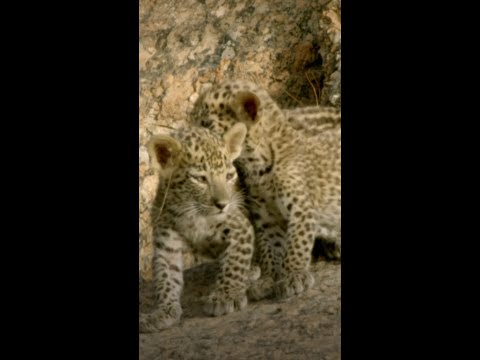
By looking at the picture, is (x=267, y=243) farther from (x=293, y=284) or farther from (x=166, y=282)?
(x=166, y=282)

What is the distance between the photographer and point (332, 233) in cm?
577

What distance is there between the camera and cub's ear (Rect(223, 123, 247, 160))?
5664 millimetres

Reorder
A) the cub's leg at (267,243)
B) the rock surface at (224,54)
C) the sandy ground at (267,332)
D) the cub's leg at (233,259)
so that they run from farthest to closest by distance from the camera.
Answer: the rock surface at (224,54), the cub's leg at (267,243), the cub's leg at (233,259), the sandy ground at (267,332)

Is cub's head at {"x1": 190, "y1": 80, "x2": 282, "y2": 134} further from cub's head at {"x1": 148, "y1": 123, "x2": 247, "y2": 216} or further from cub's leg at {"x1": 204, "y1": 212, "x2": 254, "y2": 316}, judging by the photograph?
cub's leg at {"x1": 204, "y1": 212, "x2": 254, "y2": 316}

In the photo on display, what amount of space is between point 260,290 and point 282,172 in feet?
2.75

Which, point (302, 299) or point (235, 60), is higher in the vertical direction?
point (235, 60)

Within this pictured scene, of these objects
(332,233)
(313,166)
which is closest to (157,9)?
(313,166)

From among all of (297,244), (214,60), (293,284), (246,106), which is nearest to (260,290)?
(293,284)

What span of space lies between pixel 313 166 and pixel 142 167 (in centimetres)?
111

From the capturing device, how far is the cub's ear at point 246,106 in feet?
19.1

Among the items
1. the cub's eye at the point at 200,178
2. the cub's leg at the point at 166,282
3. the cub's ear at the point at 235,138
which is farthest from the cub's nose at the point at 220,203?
the cub's leg at the point at 166,282

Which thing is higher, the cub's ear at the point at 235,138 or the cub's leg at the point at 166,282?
the cub's ear at the point at 235,138

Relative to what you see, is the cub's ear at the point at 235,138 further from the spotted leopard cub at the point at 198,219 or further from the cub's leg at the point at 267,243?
the cub's leg at the point at 267,243

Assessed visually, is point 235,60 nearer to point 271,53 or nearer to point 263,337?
point 271,53
